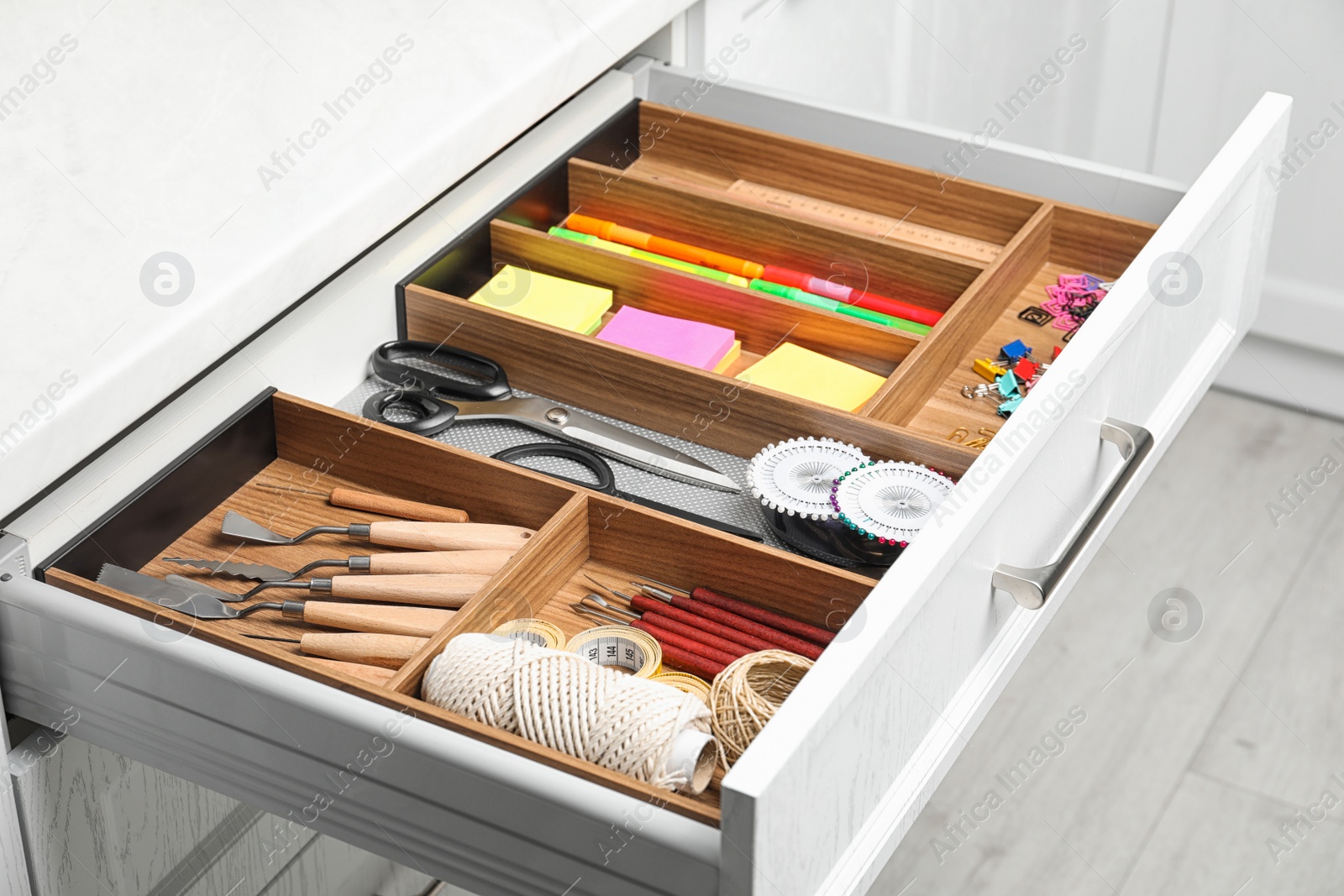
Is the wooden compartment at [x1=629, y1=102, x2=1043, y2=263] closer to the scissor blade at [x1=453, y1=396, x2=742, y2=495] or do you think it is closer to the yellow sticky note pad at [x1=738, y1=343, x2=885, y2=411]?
the yellow sticky note pad at [x1=738, y1=343, x2=885, y2=411]

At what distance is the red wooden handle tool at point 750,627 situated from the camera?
0.94 m

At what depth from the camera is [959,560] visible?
86 centimetres

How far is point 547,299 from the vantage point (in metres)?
1.25

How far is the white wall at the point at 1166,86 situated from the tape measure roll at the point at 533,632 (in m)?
1.20

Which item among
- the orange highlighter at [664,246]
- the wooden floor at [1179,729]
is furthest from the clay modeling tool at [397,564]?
the wooden floor at [1179,729]

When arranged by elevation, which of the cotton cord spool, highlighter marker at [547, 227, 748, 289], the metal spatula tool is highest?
highlighter marker at [547, 227, 748, 289]

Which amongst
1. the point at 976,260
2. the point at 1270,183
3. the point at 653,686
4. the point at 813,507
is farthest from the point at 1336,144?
the point at 653,686

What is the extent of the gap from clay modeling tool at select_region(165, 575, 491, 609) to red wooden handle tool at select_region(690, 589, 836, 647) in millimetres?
150

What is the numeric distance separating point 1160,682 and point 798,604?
1.20 meters

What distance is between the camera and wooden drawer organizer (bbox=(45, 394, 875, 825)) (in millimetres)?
928

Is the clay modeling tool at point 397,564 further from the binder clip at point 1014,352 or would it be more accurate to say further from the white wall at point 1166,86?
the white wall at point 1166,86

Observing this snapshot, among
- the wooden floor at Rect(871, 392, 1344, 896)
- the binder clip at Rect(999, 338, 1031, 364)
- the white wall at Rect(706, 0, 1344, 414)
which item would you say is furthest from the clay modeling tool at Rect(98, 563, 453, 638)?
the white wall at Rect(706, 0, 1344, 414)

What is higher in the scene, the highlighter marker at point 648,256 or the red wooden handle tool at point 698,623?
the highlighter marker at point 648,256

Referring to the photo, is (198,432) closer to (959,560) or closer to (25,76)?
(25,76)
